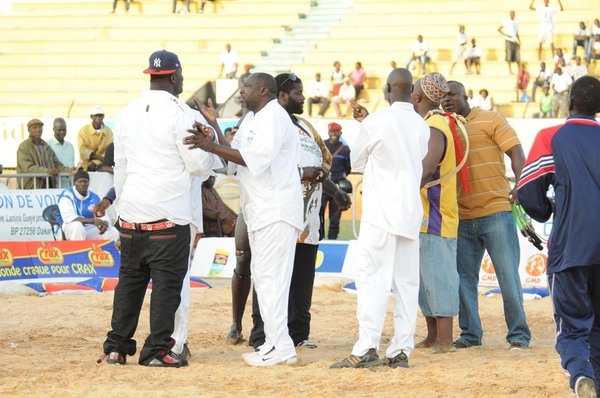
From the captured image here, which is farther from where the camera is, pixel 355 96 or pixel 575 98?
pixel 355 96

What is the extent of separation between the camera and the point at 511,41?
2798 cm

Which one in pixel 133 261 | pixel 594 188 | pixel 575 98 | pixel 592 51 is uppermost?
pixel 592 51

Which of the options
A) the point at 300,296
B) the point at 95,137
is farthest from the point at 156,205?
the point at 95,137

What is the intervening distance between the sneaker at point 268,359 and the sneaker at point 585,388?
237 centimetres

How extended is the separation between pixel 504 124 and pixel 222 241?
583 cm

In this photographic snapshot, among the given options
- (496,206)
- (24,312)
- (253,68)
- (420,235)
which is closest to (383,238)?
(420,235)

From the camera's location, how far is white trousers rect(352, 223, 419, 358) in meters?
7.66

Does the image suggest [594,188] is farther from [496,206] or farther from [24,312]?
[24,312]

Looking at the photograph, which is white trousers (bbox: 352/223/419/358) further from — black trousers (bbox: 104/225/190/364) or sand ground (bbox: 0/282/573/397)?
black trousers (bbox: 104/225/190/364)

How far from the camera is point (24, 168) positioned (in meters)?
16.7

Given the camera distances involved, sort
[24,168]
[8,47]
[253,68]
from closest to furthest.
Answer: [24,168], [253,68], [8,47]

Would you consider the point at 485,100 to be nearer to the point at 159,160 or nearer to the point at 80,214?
the point at 80,214

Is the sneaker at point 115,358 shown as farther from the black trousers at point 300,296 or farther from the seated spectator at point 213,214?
the seated spectator at point 213,214

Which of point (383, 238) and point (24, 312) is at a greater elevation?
point (383, 238)
